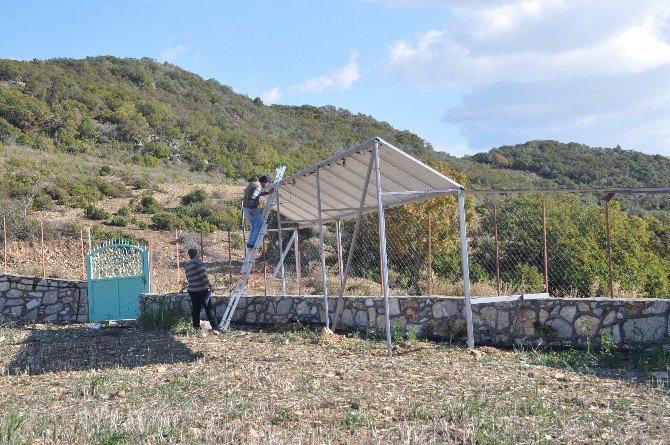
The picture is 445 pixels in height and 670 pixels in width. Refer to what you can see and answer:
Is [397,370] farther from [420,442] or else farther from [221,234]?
[221,234]

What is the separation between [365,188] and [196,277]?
474 cm

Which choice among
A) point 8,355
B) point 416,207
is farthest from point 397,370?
point 416,207

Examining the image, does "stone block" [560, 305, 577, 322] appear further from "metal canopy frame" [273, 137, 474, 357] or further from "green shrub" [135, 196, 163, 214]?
"green shrub" [135, 196, 163, 214]

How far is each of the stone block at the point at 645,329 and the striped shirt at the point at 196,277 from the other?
24.9 feet

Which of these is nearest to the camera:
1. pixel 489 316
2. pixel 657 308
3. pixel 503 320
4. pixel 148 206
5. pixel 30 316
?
pixel 657 308

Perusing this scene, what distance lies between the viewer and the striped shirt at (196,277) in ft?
46.1

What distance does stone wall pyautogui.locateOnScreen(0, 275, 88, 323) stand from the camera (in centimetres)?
1883

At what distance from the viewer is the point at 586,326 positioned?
33.7ft

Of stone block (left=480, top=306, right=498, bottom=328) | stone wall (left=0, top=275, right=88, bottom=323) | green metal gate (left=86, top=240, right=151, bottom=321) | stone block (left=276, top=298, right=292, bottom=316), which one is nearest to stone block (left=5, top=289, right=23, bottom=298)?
stone wall (left=0, top=275, right=88, bottom=323)

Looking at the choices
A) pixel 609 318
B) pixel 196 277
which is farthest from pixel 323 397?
pixel 196 277

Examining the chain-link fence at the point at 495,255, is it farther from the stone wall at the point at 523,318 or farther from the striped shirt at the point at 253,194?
the striped shirt at the point at 253,194

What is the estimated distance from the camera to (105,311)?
719 inches

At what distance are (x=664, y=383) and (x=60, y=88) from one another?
1945 inches

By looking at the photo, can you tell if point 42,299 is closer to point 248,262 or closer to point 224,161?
point 248,262
